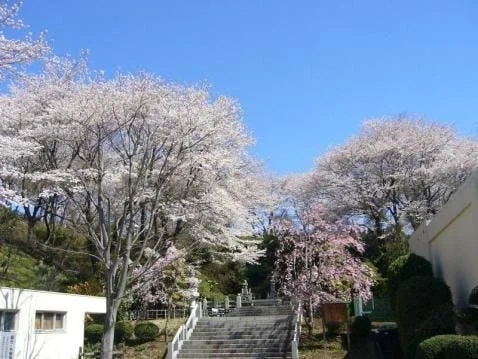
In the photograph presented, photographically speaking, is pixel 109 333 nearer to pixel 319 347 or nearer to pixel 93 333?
pixel 93 333

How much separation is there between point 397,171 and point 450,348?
980 inches

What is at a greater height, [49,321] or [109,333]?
[49,321]

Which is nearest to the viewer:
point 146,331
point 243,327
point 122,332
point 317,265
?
point 317,265

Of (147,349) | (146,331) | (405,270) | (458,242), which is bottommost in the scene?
(147,349)

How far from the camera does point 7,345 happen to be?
14.7 meters

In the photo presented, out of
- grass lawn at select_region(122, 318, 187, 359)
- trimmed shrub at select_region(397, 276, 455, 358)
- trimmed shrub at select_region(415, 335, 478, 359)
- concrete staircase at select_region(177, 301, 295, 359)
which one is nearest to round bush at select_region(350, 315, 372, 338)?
concrete staircase at select_region(177, 301, 295, 359)

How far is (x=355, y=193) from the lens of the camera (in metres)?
34.1

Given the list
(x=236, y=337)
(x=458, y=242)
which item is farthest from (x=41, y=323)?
(x=458, y=242)

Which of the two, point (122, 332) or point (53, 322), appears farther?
point (122, 332)

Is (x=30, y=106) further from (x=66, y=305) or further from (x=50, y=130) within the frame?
(x=66, y=305)

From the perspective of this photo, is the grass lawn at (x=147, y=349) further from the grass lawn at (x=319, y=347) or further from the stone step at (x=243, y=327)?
the grass lawn at (x=319, y=347)

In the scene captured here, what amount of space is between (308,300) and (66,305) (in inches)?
342

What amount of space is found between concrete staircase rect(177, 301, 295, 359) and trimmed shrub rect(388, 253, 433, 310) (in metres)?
5.02

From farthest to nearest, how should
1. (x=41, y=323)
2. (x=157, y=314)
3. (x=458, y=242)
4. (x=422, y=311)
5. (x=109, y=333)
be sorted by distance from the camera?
(x=157, y=314) → (x=41, y=323) → (x=109, y=333) → (x=458, y=242) → (x=422, y=311)
